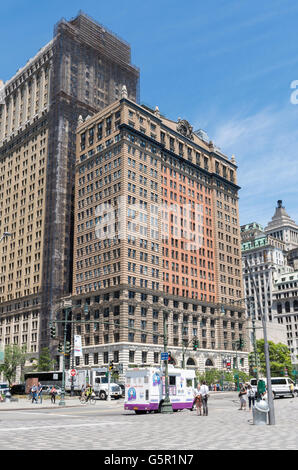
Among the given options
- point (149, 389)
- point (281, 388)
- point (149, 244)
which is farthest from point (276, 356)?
point (149, 389)

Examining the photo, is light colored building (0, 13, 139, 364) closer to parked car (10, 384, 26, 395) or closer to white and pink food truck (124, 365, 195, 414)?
parked car (10, 384, 26, 395)

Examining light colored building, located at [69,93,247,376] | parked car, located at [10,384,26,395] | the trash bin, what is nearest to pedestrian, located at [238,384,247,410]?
the trash bin

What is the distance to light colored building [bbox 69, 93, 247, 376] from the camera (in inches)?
3647

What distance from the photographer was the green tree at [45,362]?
94.3m

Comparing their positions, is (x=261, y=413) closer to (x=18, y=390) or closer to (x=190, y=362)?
(x=18, y=390)

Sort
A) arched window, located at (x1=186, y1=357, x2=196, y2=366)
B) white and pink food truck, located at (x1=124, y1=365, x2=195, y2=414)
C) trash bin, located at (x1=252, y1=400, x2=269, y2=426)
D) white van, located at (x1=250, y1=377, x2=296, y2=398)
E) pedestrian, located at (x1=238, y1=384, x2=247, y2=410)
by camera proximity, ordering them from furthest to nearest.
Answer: arched window, located at (x1=186, y1=357, x2=196, y2=366) → white van, located at (x1=250, y1=377, x2=296, y2=398) → pedestrian, located at (x1=238, y1=384, x2=247, y2=410) → white and pink food truck, located at (x1=124, y1=365, x2=195, y2=414) → trash bin, located at (x1=252, y1=400, x2=269, y2=426)

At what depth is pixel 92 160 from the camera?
352 ft

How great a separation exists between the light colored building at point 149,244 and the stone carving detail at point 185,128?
408 mm

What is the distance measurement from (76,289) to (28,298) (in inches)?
640

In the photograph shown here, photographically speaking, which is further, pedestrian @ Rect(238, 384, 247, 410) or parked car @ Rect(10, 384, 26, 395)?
parked car @ Rect(10, 384, 26, 395)

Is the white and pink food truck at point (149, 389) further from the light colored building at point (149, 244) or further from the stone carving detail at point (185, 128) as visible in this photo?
the stone carving detail at point (185, 128)

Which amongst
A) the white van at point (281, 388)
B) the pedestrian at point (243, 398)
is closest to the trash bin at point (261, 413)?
the pedestrian at point (243, 398)

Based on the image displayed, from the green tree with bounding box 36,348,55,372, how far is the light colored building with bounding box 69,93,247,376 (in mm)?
5771

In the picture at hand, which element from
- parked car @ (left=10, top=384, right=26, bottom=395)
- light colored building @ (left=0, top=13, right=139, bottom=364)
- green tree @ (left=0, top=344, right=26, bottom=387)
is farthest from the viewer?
light colored building @ (left=0, top=13, right=139, bottom=364)
